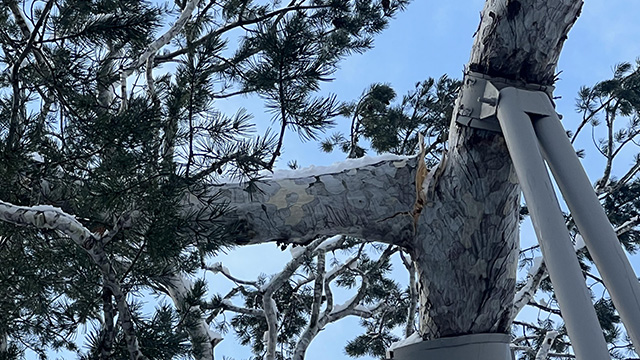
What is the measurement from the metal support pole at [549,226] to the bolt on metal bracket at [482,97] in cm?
4

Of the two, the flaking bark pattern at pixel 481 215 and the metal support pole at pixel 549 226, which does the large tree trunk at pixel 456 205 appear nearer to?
the flaking bark pattern at pixel 481 215

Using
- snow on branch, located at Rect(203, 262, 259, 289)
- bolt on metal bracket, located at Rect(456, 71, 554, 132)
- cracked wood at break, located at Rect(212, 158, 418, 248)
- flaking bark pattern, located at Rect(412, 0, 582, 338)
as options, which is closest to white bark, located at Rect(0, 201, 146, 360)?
cracked wood at break, located at Rect(212, 158, 418, 248)

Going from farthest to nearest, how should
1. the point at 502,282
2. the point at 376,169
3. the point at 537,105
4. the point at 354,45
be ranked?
the point at 354,45
the point at 376,169
the point at 502,282
the point at 537,105

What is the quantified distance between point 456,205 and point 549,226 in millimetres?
460

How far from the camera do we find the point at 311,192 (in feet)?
6.32

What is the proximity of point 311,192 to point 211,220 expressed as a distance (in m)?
0.34

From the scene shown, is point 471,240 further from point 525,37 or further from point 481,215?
point 525,37

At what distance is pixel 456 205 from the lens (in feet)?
A: 5.97

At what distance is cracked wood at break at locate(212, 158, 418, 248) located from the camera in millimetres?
1894

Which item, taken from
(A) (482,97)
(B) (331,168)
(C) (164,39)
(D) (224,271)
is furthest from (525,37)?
(D) (224,271)

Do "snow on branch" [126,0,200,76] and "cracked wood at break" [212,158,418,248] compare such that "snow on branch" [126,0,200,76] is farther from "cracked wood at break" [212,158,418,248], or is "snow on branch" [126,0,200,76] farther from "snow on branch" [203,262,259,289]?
"snow on branch" [203,262,259,289]

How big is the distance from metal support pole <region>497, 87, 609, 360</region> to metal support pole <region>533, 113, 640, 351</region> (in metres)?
0.05

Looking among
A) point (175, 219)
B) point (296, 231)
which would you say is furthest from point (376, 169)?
point (175, 219)

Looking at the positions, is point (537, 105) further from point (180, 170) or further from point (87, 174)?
point (87, 174)
